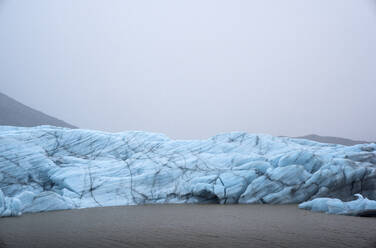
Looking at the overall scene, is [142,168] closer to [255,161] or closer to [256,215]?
[255,161]

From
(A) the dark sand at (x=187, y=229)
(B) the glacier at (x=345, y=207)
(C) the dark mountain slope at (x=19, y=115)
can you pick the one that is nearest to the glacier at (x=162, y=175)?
(A) the dark sand at (x=187, y=229)

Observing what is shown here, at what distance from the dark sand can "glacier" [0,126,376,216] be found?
7.46ft

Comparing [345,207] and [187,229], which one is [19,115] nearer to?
[187,229]

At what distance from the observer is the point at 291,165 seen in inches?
629

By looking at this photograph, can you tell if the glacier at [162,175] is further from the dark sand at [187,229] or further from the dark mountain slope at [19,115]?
the dark mountain slope at [19,115]

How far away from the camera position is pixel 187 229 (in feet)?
29.7

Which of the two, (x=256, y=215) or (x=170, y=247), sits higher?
(x=170, y=247)

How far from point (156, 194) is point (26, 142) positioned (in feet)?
23.6

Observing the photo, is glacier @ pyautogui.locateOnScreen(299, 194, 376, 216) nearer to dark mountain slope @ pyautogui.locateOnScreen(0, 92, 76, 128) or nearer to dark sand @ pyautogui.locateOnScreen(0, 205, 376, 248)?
dark sand @ pyautogui.locateOnScreen(0, 205, 376, 248)

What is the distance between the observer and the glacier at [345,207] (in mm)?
11602

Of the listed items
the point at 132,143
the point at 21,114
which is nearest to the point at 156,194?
the point at 132,143

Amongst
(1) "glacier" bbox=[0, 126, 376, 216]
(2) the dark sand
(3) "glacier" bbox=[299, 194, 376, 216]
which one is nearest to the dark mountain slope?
(1) "glacier" bbox=[0, 126, 376, 216]

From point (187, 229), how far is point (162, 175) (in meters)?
7.45

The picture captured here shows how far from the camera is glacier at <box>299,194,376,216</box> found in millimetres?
11602
